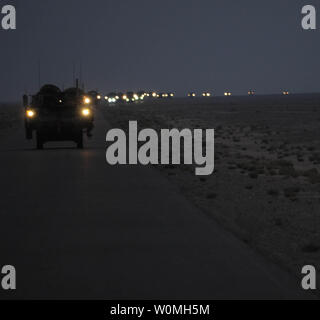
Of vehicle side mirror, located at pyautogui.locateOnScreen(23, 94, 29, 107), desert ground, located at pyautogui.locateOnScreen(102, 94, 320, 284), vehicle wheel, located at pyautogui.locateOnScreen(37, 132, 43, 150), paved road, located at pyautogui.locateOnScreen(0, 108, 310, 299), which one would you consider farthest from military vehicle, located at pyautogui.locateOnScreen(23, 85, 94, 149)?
paved road, located at pyautogui.locateOnScreen(0, 108, 310, 299)

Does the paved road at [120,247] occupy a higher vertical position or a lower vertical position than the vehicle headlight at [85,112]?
lower

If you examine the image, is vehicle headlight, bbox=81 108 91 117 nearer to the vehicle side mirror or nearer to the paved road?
the vehicle side mirror

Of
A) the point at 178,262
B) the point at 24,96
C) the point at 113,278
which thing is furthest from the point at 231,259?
the point at 24,96

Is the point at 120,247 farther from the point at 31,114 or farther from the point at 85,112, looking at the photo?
the point at 31,114

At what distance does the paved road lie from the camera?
28.4 ft

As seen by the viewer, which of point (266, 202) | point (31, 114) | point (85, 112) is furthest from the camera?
point (31, 114)

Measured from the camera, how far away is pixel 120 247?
36.5 feet

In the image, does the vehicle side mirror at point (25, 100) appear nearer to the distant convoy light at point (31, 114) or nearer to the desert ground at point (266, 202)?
the distant convoy light at point (31, 114)

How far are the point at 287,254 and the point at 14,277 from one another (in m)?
3.75

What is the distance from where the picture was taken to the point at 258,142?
46.3 metres

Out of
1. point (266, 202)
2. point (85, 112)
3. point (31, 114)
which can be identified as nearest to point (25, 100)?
point (31, 114)

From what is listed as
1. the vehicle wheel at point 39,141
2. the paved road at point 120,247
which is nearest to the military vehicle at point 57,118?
the vehicle wheel at point 39,141

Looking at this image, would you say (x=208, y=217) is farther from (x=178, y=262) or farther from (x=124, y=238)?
(x=178, y=262)

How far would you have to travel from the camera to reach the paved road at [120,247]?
8648 mm
